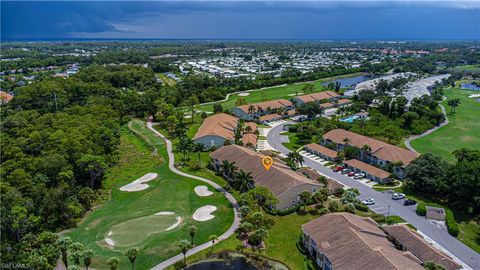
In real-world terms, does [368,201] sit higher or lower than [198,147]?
lower

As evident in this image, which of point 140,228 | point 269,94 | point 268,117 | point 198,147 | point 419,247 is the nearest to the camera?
point 419,247

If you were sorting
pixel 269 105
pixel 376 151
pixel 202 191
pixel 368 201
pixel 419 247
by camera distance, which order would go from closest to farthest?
pixel 419 247 < pixel 368 201 < pixel 202 191 < pixel 376 151 < pixel 269 105

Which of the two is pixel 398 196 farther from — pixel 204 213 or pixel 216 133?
pixel 216 133

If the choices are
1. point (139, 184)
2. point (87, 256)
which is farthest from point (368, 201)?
point (87, 256)

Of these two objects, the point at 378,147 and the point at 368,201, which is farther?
the point at 378,147

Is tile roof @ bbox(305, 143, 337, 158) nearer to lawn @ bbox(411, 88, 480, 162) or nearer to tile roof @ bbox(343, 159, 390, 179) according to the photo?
tile roof @ bbox(343, 159, 390, 179)

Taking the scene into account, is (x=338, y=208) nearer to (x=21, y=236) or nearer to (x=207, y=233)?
(x=207, y=233)

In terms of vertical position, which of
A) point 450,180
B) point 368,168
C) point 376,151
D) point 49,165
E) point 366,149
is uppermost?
point 49,165
